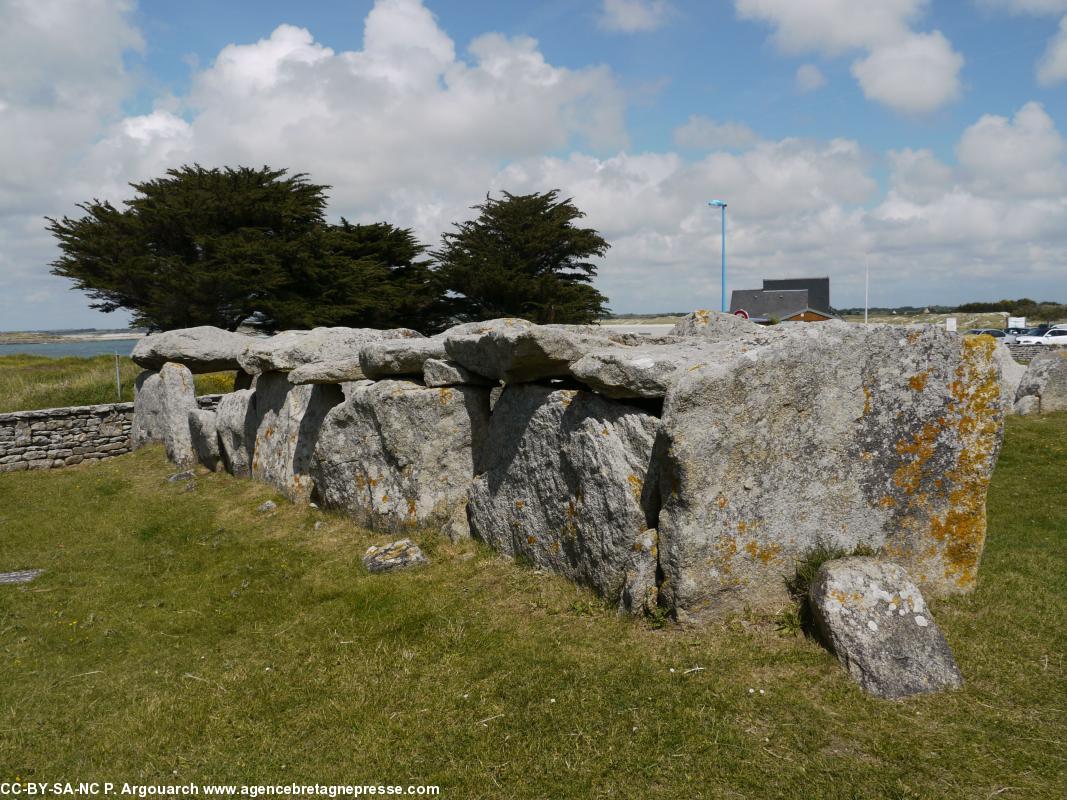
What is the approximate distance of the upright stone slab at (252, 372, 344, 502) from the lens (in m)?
11.5

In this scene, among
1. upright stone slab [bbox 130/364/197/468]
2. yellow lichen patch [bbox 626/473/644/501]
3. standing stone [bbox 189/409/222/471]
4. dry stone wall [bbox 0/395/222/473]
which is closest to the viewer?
yellow lichen patch [bbox 626/473/644/501]

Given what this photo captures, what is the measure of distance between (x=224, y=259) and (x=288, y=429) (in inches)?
718

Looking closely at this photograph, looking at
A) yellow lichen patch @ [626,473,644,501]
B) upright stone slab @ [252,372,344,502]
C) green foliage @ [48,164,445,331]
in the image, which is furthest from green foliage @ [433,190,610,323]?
yellow lichen patch @ [626,473,644,501]

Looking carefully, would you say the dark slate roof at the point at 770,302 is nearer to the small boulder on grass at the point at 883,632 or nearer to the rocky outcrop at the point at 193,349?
the rocky outcrop at the point at 193,349

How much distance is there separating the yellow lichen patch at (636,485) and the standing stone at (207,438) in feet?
32.7

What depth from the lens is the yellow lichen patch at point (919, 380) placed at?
625 cm

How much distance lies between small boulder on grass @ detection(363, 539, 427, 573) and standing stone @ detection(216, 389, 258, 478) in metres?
5.73

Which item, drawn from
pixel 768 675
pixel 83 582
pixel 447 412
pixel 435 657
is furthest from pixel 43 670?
pixel 768 675

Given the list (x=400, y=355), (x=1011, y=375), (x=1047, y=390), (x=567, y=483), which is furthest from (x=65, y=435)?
(x=1011, y=375)

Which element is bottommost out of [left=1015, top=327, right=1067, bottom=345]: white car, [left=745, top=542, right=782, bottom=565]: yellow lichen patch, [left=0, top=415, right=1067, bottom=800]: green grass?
[left=0, top=415, right=1067, bottom=800]: green grass

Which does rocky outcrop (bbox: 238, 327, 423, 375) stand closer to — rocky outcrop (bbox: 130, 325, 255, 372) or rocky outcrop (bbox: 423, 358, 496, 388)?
rocky outcrop (bbox: 423, 358, 496, 388)

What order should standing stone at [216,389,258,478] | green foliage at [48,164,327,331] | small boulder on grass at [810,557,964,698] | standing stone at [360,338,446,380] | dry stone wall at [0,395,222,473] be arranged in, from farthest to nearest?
green foliage at [48,164,327,331]
dry stone wall at [0,395,222,473]
standing stone at [216,389,258,478]
standing stone at [360,338,446,380]
small boulder on grass at [810,557,964,698]

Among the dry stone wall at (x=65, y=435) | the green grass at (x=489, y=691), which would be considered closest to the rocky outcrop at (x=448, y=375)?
the green grass at (x=489, y=691)

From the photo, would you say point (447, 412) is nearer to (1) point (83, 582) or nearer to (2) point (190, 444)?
(1) point (83, 582)
